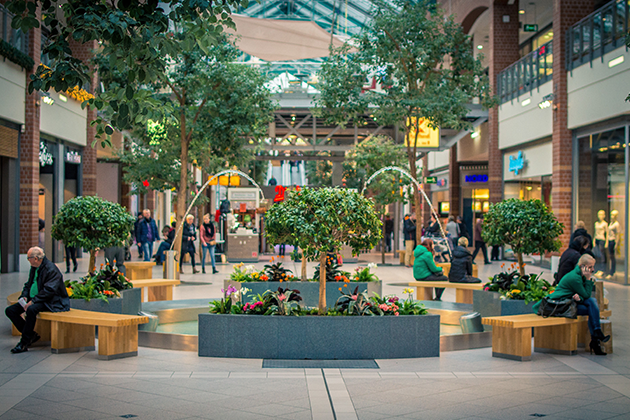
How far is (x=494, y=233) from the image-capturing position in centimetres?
1155

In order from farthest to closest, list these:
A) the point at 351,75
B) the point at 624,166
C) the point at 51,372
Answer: the point at 351,75 < the point at 624,166 < the point at 51,372

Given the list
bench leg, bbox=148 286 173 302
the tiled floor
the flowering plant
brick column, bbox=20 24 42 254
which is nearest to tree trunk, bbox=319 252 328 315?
the tiled floor

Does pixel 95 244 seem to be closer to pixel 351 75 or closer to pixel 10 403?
pixel 10 403

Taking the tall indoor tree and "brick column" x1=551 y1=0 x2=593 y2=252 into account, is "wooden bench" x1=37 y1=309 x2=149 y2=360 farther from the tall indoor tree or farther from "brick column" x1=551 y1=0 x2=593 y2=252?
"brick column" x1=551 y1=0 x2=593 y2=252

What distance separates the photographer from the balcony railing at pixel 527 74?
68.0ft

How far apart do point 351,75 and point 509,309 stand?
12.4m

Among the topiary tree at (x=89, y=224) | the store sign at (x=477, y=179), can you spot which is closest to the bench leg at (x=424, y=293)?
the topiary tree at (x=89, y=224)

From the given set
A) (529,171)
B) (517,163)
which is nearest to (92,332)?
→ (529,171)

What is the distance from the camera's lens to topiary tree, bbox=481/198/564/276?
11070 mm

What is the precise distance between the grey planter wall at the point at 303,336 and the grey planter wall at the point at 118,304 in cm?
211

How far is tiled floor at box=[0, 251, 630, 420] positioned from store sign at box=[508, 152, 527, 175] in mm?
15460

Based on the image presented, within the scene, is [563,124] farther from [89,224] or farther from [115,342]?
[115,342]

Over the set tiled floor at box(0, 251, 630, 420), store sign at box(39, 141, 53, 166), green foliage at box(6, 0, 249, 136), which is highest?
store sign at box(39, 141, 53, 166)

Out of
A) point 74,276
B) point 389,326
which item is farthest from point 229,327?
point 74,276
